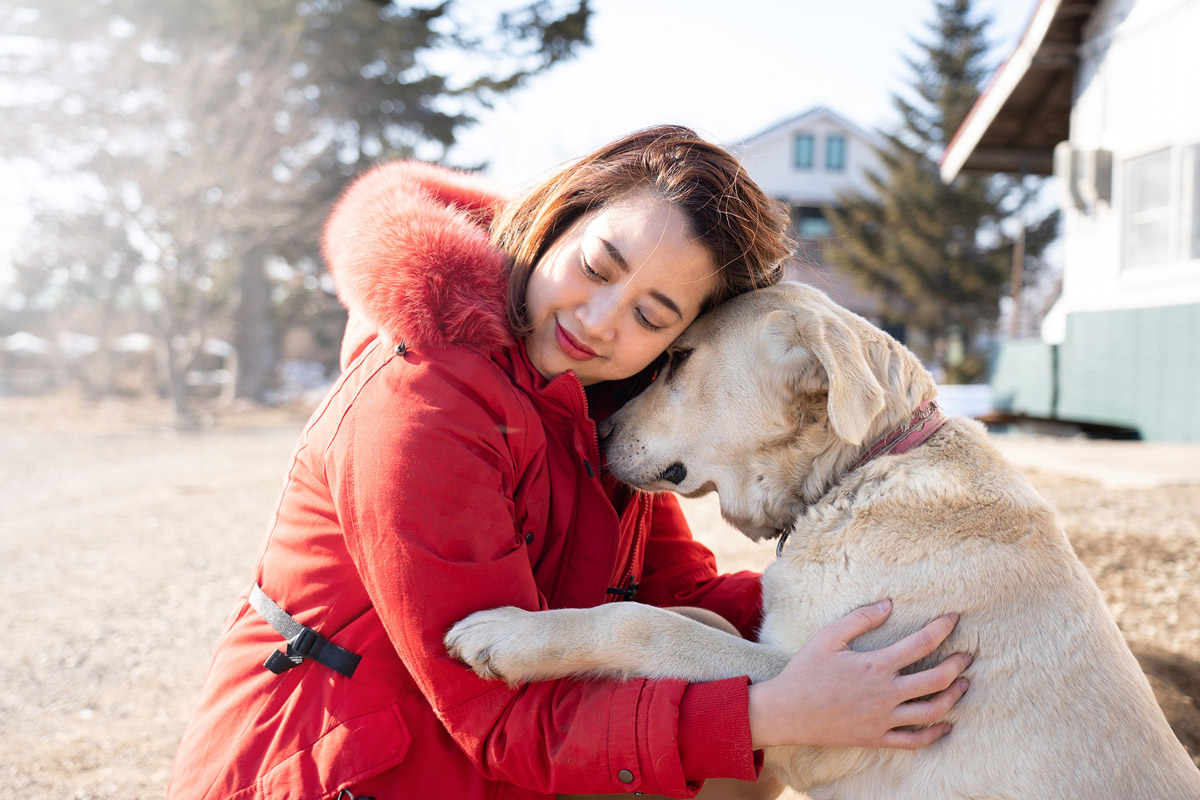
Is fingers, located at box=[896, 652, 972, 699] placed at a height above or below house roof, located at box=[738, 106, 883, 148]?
below

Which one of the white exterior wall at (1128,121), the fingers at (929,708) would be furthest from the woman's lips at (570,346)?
the white exterior wall at (1128,121)

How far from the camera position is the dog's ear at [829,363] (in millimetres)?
2023

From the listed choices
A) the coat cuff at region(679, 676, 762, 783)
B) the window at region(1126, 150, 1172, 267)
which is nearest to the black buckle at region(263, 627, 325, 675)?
the coat cuff at region(679, 676, 762, 783)

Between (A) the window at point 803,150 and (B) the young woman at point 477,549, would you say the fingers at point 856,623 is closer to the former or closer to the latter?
(B) the young woman at point 477,549

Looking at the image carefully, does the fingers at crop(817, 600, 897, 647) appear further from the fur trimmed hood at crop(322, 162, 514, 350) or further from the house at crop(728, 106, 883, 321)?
the house at crop(728, 106, 883, 321)

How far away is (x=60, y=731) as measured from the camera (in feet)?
10.8

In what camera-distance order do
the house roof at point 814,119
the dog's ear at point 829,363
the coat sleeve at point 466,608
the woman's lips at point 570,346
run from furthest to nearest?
the house roof at point 814,119 < the woman's lips at point 570,346 < the dog's ear at point 829,363 < the coat sleeve at point 466,608

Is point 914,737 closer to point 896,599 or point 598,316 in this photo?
point 896,599

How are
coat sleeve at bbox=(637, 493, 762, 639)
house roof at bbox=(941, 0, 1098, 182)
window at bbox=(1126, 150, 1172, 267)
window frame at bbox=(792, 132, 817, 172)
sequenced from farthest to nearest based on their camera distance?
1. window frame at bbox=(792, 132, 817, 172)
2. house roof at bbox=(941, 0, 1098, 182)
3. window at bbox=(1126, 150, 1172, 267)
4. coat sleeve at bbox=(637, 493, 762, 639)

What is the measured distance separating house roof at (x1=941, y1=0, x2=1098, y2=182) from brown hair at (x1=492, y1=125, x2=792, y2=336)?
1078 cm

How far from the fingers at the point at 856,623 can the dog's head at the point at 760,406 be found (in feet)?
1.51

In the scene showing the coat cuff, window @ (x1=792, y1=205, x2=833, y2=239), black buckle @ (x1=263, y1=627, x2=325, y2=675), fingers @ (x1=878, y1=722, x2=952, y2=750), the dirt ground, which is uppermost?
window @ (x1=792, y1=205, x2=833, y2=239)

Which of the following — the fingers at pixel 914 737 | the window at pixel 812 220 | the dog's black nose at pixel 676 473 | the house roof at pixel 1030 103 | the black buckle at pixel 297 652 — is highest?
the window at pixel 812 220

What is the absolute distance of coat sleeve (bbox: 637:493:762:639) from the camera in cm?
258
